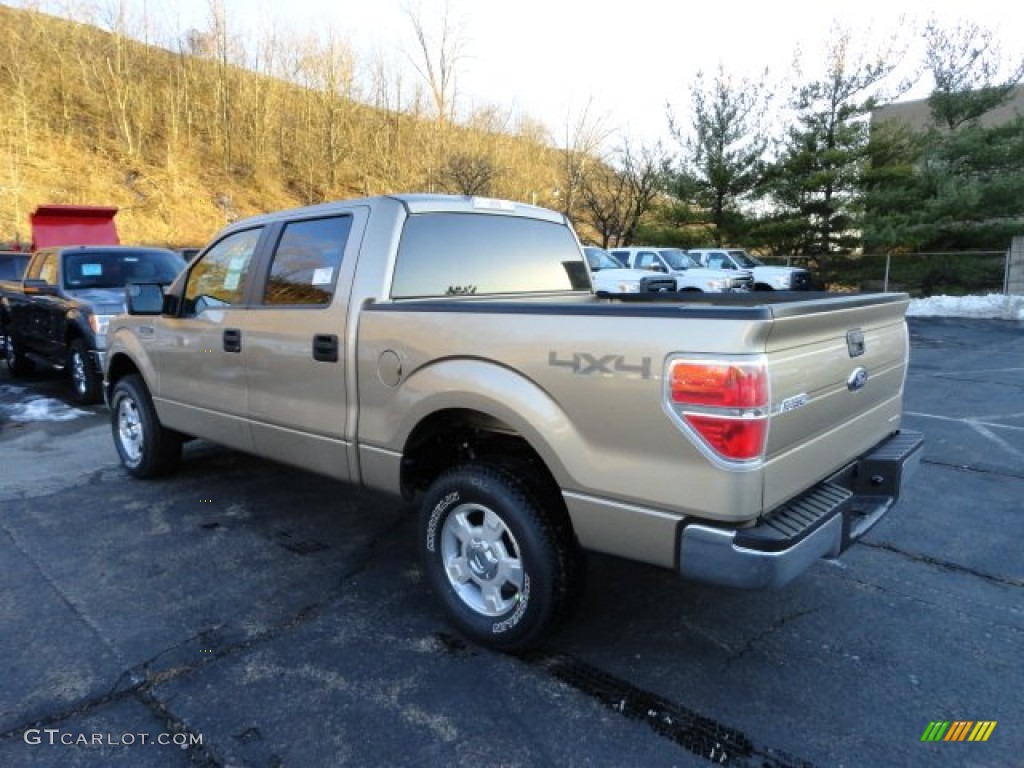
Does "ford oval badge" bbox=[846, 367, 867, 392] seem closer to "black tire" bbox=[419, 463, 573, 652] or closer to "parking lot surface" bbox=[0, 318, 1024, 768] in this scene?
"parking lot surface" bbox=[0, 318, 1024, 768]

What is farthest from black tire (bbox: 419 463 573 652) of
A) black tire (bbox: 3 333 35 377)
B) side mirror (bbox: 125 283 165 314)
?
black tire (bbox: 3 333 35 377)

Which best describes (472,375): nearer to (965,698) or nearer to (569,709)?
(569,709)

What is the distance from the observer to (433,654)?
292 centimetres

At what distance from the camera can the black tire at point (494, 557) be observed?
271 centimetres

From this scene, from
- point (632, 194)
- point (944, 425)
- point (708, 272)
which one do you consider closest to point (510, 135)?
point (632, 194)

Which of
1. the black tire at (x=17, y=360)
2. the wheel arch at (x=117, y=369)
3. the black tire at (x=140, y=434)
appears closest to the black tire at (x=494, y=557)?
the black tire at (x=140, y=434)

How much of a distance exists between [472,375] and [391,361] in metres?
0.51

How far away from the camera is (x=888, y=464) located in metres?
Result: 3.02

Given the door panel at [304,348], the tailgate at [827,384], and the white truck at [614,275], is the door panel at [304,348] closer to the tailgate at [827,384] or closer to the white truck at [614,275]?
the tailgate at [827,384]

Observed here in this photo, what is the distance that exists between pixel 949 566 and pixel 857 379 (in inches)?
64.5

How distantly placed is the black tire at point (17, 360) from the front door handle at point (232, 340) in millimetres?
8138

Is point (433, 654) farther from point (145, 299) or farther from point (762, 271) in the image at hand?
point (762, 271)

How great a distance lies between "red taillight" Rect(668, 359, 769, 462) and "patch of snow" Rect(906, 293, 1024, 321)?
18.7 meters

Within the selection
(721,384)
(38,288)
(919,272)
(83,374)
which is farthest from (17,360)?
(919,272)
